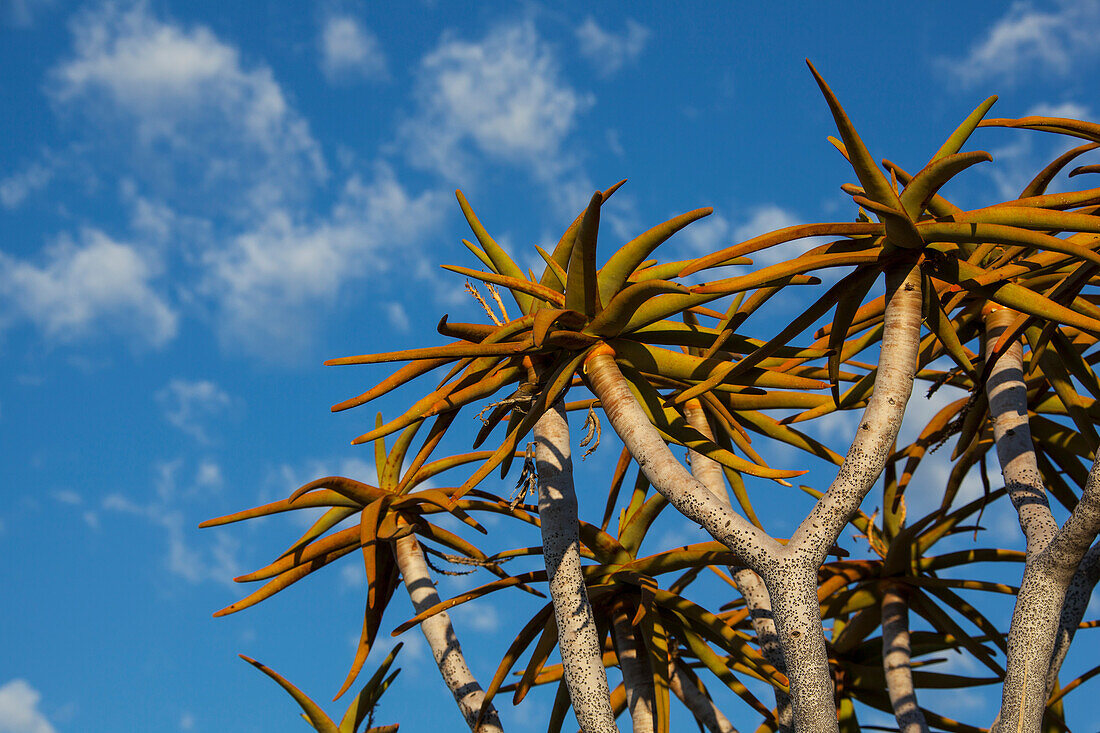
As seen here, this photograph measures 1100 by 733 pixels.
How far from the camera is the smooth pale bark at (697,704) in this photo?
1116cm

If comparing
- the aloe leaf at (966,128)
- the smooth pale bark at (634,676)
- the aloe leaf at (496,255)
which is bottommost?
the smooth pale bark at (634,676)

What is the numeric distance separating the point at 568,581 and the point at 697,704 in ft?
12.3

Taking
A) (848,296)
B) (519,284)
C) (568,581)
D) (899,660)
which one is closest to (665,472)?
(568,581)

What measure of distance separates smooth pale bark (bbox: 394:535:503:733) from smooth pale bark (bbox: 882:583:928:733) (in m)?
4.37

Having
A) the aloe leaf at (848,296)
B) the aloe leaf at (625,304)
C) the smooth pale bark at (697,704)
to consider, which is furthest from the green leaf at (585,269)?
the smooth pale bark at (697,704)

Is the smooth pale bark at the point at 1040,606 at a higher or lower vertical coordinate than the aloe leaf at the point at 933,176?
lower

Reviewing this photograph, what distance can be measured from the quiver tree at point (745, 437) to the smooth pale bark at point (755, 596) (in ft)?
0.10

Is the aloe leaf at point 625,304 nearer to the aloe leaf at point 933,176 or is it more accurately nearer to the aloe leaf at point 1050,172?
the aloe leaf at point 933,176

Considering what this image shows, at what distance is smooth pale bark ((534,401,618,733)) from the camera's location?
7.95 metres

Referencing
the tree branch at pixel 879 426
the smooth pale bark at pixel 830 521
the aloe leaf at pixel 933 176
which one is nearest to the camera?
the smooth pale bark at pixel 830 521

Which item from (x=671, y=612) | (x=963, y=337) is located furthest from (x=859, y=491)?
(x=963, y=337)

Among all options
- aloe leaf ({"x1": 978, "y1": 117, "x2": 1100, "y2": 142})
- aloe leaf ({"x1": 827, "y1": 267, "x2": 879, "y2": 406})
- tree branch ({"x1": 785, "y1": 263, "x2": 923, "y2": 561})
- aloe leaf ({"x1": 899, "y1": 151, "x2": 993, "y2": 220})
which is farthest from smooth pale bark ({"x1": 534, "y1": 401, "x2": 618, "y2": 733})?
aloe leaf ({"x1": 978, "y1": 117, "x2": 1100, "y2": 142})

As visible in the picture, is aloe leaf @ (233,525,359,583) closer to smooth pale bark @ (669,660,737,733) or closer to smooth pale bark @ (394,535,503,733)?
smooth pale bark @ (394,535,503,733)

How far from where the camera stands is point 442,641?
33.3 ft
